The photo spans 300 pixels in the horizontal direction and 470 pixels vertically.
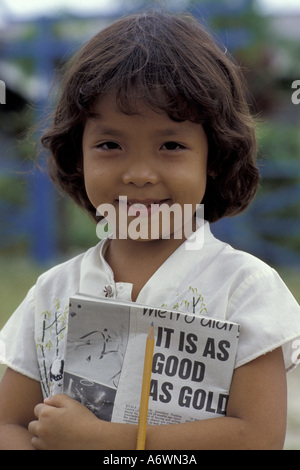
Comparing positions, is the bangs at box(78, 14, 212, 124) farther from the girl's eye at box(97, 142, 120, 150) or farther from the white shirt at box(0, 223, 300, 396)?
the white shirt at box(0, 223, 300, 396)

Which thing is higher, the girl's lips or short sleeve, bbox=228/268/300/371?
the girl's lips

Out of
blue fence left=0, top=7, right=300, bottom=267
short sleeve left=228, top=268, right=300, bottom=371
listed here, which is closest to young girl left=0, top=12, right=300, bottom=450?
short sleeve left=228, top=268, right=300, bottom=371

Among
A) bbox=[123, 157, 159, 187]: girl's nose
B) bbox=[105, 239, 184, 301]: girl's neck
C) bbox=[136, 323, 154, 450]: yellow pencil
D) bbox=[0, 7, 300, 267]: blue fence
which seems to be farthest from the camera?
bbox=[0, 7, 300, 267]: blue fence

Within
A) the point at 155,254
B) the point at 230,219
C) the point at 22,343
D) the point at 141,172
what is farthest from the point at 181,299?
the point at 230,219

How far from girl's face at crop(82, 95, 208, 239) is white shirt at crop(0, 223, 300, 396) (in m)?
0.11

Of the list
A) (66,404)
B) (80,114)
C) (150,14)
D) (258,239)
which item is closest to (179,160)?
(80,114)

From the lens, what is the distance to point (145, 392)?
1.12m

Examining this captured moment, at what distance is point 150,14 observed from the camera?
4.75 feet

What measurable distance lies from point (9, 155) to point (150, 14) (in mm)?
4832

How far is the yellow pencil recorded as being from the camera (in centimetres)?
111

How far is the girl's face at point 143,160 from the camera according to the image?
1.26m

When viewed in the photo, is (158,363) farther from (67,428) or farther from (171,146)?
(171,146)

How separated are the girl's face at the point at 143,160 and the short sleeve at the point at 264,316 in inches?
8.4
